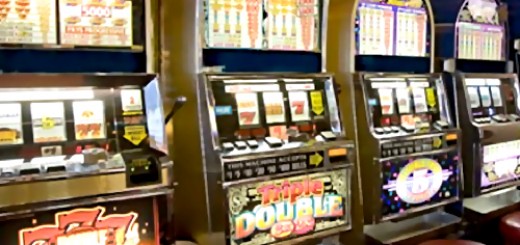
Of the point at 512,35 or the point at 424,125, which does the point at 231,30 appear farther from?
the point at 512,35

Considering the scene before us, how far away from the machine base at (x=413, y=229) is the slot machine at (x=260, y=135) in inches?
21.6

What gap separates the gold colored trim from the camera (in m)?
2.04

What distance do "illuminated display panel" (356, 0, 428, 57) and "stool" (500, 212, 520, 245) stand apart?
1.28 m

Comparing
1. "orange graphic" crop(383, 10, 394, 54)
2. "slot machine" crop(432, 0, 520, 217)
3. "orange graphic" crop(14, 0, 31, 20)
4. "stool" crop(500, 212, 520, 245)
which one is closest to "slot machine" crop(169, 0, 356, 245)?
"orange graphic" crop(383, 10, 394, 54)

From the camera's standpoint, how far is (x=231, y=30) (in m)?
2.92

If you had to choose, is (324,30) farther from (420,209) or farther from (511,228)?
(511,228)

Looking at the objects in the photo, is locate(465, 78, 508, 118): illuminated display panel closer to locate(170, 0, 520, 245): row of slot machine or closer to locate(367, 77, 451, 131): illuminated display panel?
locate(170, 0, 520, 245): row of slot machine

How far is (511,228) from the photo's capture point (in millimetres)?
3652

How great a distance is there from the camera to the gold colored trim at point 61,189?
6.69ft

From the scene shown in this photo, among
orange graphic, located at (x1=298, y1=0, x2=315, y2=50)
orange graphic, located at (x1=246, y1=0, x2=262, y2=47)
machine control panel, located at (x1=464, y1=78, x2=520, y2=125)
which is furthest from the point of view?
machine control panel, located at (x1=464, y1=78, x2=520, y2=125)

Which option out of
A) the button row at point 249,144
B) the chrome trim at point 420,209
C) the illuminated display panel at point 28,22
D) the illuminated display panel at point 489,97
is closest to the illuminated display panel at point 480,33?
the illuminated display panel at point 489,97

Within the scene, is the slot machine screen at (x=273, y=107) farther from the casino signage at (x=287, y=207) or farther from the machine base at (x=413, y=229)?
the machine base at (x=413, y=229)

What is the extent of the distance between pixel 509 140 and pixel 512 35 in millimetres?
1275

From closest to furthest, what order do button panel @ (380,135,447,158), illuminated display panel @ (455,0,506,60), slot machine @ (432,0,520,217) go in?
button panel @ (380,135,447,158) < slot machine @ (432,0,520,217) < illuminated display panel @ (455,0,506,60)
